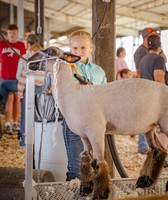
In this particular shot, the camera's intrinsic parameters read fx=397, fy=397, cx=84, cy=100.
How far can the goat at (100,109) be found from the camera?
1.63 meters

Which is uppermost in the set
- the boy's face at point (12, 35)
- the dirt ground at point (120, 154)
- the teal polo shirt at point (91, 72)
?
the boy's face at point (12, 35)

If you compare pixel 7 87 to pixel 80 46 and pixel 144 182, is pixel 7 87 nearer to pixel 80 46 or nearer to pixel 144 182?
pixel 80 46

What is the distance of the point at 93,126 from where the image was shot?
1.62 metres

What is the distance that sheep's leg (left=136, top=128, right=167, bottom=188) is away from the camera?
1818mm

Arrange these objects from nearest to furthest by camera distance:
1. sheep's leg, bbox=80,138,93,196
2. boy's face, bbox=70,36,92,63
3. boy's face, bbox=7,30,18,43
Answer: sheep's leg, bbox=80,138,93,196 → boy's face, bbox=70,36,92,63 → boy's face, bbox=7,30,18,43

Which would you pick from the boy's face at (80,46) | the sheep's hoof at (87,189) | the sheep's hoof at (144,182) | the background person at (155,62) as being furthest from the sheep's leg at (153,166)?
the background person at (155,62)

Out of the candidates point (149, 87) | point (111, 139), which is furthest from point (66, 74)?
point (111, 139)

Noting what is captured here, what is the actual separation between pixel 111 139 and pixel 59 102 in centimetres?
92

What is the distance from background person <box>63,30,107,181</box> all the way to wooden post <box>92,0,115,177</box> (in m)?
0.42

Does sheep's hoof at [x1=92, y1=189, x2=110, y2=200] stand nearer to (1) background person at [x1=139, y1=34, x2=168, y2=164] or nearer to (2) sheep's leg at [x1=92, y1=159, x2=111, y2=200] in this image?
(2) sheep's leg at [x1=92, y1=159, x2=111, y2=200]

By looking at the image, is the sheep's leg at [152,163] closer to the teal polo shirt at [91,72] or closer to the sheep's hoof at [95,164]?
the sheep's hoof at [95,164]

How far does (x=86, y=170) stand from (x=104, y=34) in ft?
3.85

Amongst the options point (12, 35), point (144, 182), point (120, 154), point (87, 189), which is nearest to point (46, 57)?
point (87, 189)

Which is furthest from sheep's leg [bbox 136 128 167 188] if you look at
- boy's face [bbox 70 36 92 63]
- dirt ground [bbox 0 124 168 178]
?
dirt ground [bbox 0 124 168 178]
